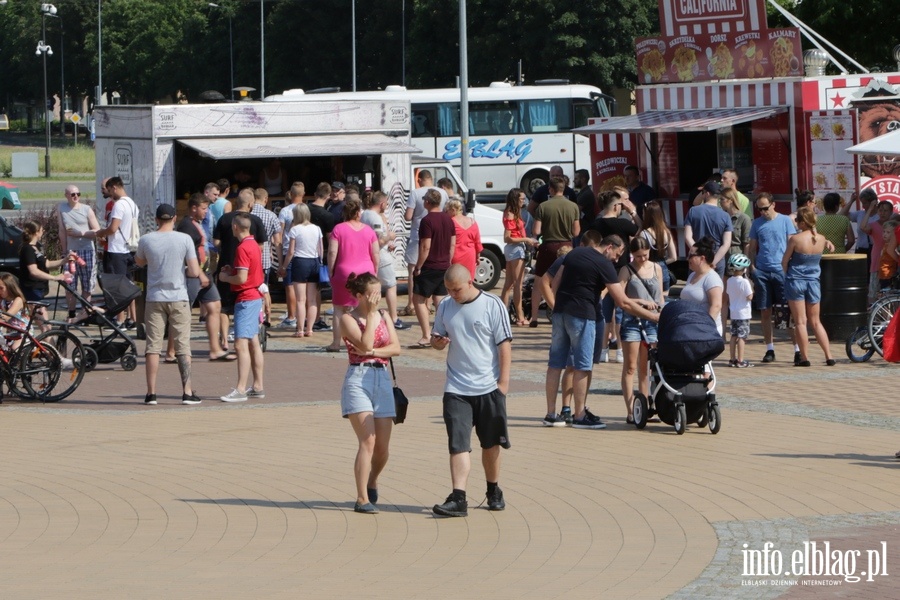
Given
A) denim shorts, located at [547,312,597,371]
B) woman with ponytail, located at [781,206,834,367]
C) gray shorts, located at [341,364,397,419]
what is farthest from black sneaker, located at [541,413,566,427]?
woman with ponytail, located at [781,206,834,367]

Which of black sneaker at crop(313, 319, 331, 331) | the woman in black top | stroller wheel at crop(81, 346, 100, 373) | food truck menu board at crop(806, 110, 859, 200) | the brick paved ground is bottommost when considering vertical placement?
the brick paved ground

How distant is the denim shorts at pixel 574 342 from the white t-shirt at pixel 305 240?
5843 millimetres

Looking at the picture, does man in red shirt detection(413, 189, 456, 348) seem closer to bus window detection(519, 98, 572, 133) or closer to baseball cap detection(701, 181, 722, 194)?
baseball cap detection(701, 181, 722, 194)

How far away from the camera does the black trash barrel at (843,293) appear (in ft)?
53.1

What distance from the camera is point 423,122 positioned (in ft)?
122

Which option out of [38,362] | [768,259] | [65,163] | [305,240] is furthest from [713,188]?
[65,163]

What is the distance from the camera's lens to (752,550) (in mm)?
7422

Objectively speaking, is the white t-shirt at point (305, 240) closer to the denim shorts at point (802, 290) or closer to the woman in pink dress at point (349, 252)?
the woman in pink dress at point (349, 252)

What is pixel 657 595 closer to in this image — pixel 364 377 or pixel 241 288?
pixel 364 377

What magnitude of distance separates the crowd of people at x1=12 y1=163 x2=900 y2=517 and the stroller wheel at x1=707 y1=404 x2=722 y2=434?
0.74 meters

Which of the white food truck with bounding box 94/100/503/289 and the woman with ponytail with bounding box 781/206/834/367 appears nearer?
the woman with ponytail with bounding box 781/206/834/367

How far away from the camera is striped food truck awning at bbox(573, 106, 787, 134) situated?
66.2 feet

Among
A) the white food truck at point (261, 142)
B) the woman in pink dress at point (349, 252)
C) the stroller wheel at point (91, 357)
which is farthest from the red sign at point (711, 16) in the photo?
the stroller wheel at point (91, 357)

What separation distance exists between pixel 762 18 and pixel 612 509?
1448 cm
